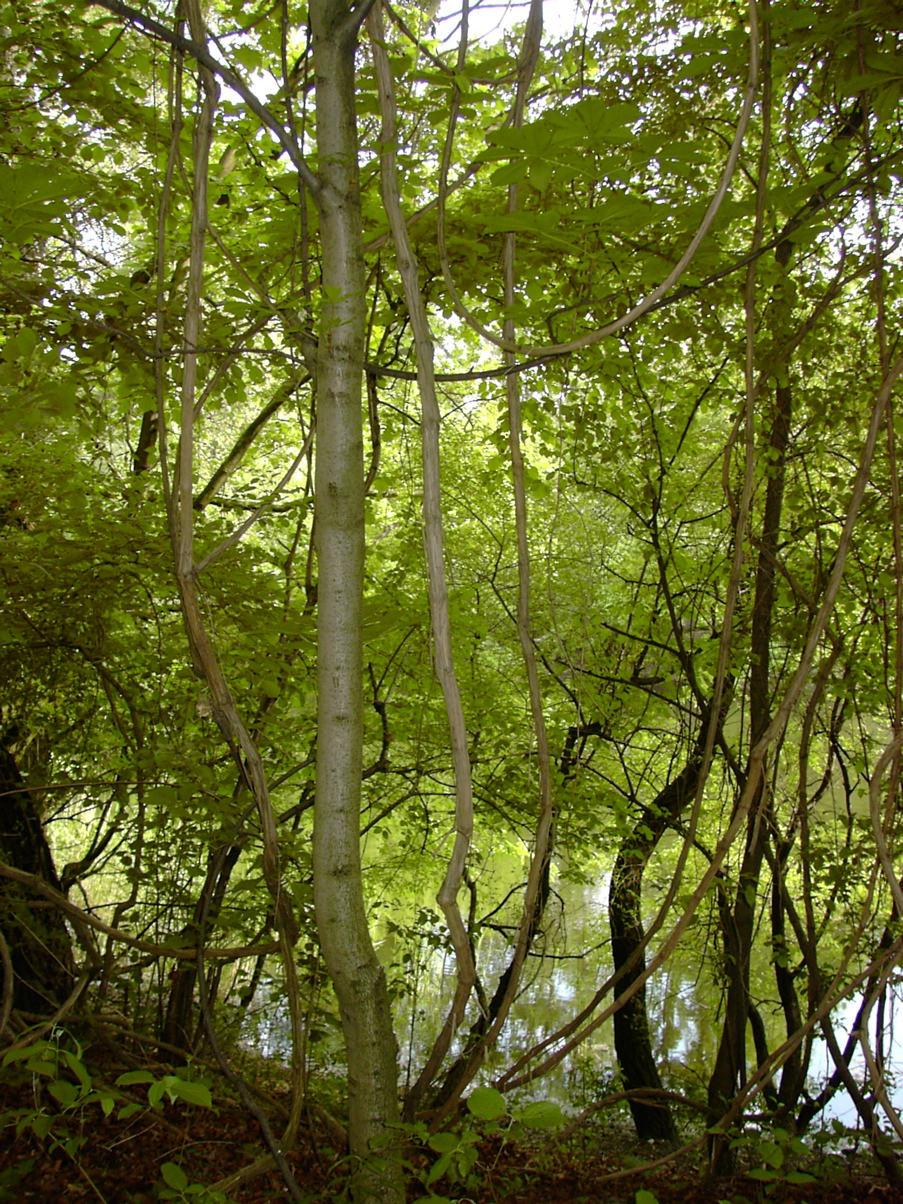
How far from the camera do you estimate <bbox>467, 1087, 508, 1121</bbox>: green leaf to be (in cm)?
103

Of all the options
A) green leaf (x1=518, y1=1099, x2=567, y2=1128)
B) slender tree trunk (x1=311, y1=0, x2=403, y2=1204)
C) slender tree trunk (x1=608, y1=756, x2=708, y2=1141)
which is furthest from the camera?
slender tree trunk (x1=608, y1=756, x2=708, y2=1141)

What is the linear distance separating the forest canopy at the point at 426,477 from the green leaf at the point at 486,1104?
0.18 metres

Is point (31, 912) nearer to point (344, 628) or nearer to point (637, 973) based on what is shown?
point (344, 628)

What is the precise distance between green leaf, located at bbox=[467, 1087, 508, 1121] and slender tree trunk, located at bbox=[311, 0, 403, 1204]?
227mm

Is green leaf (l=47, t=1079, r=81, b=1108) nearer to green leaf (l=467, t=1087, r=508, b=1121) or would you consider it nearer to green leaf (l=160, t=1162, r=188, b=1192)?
green leaf (l=160, t=1162, r=188, b=1192)

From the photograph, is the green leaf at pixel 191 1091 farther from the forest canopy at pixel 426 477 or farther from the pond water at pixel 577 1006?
the pond water at pixel 577 1006

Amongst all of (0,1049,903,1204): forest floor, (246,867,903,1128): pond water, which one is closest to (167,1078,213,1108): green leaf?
(0,1049,903,1204): forest floor

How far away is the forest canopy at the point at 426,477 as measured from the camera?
4.12ft

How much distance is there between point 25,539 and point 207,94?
1.59 m

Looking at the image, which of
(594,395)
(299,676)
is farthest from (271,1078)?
(594,395)

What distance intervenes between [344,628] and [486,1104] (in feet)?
2.33

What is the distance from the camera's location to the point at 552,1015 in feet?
33.2

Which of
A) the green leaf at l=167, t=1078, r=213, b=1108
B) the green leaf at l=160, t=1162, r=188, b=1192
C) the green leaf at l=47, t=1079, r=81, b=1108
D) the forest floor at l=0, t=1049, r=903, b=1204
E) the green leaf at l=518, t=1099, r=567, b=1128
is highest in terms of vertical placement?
the green leaf at l=518, t=1099, r=567, b=1128

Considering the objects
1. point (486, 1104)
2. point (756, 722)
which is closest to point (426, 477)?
point (486, 1104)
